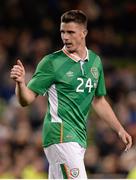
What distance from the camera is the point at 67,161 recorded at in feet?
21.0

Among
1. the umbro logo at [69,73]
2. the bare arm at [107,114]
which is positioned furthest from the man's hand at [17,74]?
the bare arm at [107,114]

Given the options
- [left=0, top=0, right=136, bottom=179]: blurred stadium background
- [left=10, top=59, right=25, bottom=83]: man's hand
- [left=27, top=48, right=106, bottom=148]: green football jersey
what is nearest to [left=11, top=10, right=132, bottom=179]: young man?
[left=27, top=48, right=106, bottom=148]: green football jersey

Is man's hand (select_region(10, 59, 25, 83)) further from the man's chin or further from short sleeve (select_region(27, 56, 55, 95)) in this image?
the man's chin

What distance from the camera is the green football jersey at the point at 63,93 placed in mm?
6441

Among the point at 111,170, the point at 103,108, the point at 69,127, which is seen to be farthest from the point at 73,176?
the point at 111,170

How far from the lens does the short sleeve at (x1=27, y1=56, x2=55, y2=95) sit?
6430mm

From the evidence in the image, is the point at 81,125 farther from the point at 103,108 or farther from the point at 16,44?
the point at 16,44

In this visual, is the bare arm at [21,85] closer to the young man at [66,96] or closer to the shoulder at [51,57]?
the young man at [66,96]

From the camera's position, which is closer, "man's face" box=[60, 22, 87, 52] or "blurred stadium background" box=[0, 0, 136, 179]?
"man's face" box=[60, 22, 87, 52]

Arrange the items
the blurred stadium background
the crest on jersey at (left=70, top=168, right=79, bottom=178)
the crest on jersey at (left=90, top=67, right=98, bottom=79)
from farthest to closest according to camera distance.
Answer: the blurred stadium background
the crest on jersey at (left=90, top=67, right=98, bottom=79)
the crest on jersey at (left=70, top=168, right=79, bottom=178)

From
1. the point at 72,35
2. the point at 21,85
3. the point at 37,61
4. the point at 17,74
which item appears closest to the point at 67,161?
the point at 21,85

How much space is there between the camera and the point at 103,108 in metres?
6.95

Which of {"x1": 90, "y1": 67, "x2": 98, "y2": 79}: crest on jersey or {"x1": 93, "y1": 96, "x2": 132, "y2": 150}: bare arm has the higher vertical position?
{"x1": 90, "y1": 67, "x2": 98, "y2": 79}: crest on jersey

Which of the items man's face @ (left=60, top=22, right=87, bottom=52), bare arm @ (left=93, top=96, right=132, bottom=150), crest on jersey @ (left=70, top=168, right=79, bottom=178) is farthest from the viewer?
bare arm @ (left=93, top=96, right=132, bottom=150)
